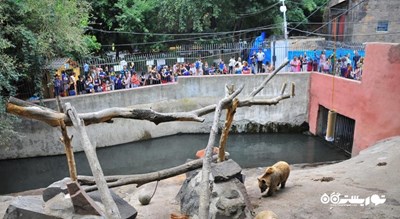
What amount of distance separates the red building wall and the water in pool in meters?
2.13

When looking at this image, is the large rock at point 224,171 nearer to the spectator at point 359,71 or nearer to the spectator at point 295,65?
the spectator at point 359,71

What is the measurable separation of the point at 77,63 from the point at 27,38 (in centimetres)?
442

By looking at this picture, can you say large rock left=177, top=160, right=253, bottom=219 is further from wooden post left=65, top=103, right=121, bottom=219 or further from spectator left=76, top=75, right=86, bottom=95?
spectator left=76, top=75, right=86, bottom=95

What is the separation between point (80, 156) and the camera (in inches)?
652

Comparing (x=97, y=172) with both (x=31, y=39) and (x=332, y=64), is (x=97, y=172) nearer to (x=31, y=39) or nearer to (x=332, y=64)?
(x=31, y=39)

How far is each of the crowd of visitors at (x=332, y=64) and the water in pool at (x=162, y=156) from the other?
364 cm

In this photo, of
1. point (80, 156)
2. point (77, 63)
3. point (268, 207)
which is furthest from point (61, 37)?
point (268, 207)

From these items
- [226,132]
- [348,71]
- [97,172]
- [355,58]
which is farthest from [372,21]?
[97,172]

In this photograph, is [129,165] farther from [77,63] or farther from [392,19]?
[392,19]

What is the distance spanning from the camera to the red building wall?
12617 millimetres

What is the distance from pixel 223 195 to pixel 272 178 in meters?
1.82

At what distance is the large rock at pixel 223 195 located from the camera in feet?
22.2

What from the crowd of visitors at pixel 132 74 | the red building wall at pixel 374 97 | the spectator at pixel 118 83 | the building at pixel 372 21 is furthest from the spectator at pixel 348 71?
the spectator at pixel 118 83

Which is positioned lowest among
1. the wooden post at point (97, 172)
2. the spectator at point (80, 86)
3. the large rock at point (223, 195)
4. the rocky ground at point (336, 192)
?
the rocky ground at point (336, 192)
